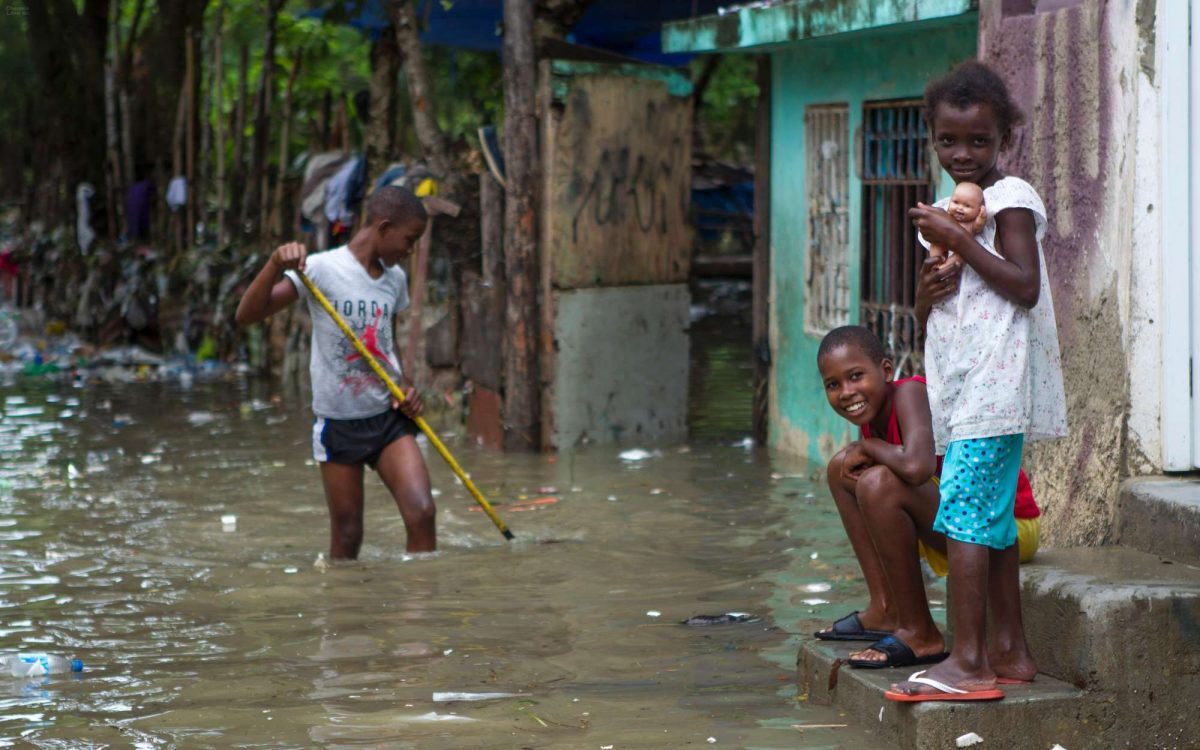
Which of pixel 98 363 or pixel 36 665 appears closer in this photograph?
pixel 36 665

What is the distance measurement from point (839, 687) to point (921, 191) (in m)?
4.07

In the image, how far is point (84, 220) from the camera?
17.2 metres

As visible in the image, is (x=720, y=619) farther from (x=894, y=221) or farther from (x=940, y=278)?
(x=894, y=221)

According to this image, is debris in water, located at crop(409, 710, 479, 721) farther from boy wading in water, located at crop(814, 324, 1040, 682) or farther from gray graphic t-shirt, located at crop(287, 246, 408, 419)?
gray graphic t-shirt, located at crop(287, 246, 408, 419)

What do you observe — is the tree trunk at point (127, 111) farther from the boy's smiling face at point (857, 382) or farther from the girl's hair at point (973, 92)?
the girl's hair at point (973, 92)

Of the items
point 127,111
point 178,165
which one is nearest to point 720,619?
point 178,165

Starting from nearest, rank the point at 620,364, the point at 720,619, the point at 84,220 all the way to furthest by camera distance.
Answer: the point at 720,619 → the point at 620,364 → the point at 84,220

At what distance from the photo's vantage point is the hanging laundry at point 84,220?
56.3ft

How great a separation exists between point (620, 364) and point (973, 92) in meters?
5.97

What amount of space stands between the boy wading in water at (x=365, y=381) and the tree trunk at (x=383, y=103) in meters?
5.10

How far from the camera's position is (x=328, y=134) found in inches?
510

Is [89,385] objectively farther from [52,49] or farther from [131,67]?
[52,49]

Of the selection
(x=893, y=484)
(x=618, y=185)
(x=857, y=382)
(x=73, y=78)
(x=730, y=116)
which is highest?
(x=730, y=116)

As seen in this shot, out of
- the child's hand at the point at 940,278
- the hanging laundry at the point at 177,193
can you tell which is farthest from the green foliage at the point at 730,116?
the child's hand at the point at 940,278
